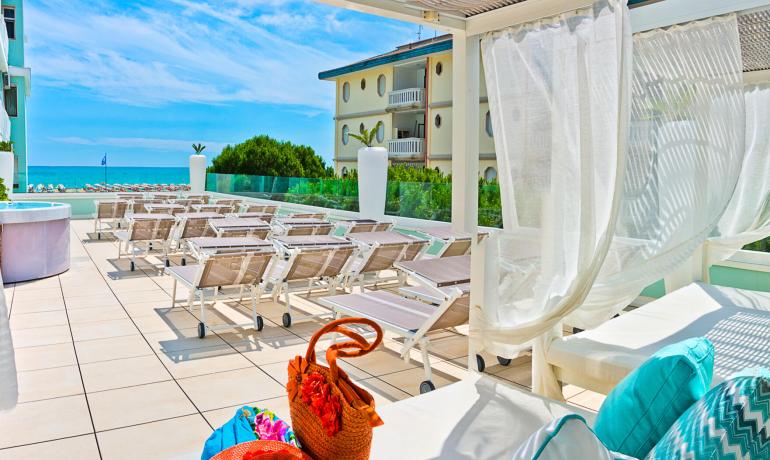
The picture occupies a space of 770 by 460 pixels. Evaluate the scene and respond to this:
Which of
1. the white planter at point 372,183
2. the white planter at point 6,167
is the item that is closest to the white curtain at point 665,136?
the white planter at point 372,183

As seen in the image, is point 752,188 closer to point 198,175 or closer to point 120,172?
point 198,175

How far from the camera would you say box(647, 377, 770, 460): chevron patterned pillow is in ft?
3.48

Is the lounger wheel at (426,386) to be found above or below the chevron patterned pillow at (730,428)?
below

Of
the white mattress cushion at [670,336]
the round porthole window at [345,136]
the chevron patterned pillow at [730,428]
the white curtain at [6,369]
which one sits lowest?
the white mattress cushion at [670,336]

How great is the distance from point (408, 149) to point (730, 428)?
20.6 m

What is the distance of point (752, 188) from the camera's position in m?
4.24

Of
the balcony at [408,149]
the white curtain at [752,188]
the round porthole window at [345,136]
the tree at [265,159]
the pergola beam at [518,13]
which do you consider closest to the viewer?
the pergola beam at [518,13]

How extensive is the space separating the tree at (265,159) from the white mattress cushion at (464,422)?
2449cm

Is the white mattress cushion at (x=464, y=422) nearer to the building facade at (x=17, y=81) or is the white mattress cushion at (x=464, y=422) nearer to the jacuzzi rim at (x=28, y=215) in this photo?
the jacuzzi rim at (x=28, y=215)

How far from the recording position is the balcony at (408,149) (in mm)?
21172

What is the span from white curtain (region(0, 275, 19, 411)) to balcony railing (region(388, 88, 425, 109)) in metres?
20.6

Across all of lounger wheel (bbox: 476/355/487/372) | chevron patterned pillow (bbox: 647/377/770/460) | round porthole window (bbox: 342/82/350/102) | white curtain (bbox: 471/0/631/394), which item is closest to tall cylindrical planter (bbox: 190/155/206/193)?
round porthole window (bbox: 342/82/350/102)

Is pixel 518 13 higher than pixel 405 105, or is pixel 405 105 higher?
pixel 405 105

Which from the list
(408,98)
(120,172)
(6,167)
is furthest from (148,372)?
(120,172)
